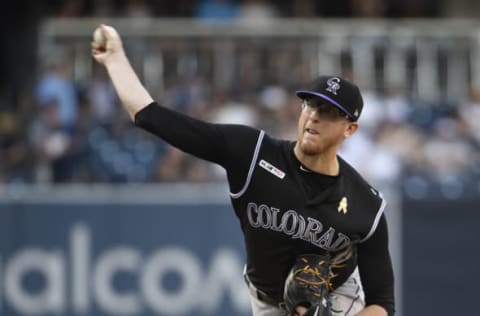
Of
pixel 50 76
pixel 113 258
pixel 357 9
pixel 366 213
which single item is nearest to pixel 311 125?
pixel 366 213

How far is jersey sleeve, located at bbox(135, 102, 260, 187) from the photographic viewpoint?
5.45 m

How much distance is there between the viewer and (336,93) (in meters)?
5.71

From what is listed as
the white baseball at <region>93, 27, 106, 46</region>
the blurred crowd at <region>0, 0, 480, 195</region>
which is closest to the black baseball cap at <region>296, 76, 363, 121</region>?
the white baseball at <region>93, 27, 106, 46</region>

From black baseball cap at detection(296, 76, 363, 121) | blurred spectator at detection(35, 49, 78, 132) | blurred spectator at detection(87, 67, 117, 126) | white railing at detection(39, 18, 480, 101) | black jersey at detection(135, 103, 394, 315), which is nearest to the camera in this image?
black baseball cap at detection(296, 76, 363, 121)

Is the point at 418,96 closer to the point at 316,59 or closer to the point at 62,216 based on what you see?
the point at 316,59

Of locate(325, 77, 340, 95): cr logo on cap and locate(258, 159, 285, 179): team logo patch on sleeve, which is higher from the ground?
locate(325, 77, 340, 95): cr logo on cap

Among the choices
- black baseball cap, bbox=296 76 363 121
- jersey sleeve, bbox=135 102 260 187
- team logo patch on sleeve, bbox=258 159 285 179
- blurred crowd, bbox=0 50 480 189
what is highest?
black baseball cap, bbox=296 76 363 121

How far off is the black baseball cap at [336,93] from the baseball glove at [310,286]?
2.43ft

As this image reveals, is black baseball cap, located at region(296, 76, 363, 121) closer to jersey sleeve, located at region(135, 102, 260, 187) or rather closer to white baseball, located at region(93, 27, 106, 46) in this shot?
jersey sleeve, located at region(135, 102, 260, 187)

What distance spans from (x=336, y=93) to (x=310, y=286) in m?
0.93

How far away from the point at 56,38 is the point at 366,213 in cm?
776

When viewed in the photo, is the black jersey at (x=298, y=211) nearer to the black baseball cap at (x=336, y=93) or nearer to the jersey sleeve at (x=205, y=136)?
the jersey sleeve at (x=205, y=136)

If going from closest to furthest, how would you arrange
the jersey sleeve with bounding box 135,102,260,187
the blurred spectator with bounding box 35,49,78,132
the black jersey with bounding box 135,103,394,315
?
the jersey sleeve with bounding box 135,102,260,187
the black jersey with bounding box 135,103,394,315
the blurred spectator with bounding box 35,49,78,132

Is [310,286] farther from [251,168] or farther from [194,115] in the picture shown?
[194,115]
